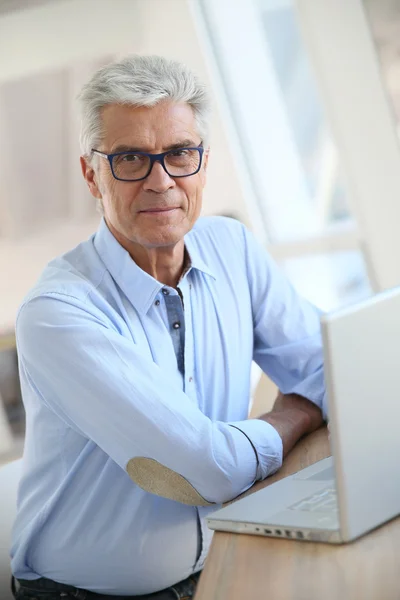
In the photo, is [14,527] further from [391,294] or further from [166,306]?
[391,294]

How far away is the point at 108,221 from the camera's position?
167cm

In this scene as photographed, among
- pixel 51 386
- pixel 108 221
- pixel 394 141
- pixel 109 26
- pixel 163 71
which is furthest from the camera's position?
pixel 109 26

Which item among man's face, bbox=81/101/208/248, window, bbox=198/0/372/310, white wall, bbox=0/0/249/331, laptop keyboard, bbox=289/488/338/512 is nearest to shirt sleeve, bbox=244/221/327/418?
man's face, bbox=81/101/208/248

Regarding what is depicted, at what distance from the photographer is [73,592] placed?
1.49m

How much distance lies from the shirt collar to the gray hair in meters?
0.20

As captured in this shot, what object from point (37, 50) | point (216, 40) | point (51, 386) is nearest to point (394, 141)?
point (216, 40)

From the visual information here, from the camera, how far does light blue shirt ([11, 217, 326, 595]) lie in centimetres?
135

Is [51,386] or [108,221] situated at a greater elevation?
[108,221]

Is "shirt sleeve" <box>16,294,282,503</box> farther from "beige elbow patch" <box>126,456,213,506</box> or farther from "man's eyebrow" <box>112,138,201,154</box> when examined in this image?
"man's eyebrow" <box>112,138,201,154</box>

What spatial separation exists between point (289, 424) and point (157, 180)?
0.54m

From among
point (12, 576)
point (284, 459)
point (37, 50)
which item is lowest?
point (12, 576)

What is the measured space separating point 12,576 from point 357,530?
0.84 meters

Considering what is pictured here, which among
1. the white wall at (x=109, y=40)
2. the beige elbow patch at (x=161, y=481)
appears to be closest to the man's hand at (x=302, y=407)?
the beige elbow patch at (x=161, y=481)

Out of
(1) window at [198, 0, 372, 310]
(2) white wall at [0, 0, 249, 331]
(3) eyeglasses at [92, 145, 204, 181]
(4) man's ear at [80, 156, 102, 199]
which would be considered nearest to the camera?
(3) eyeglasses at [92, 145, 204, 181]
